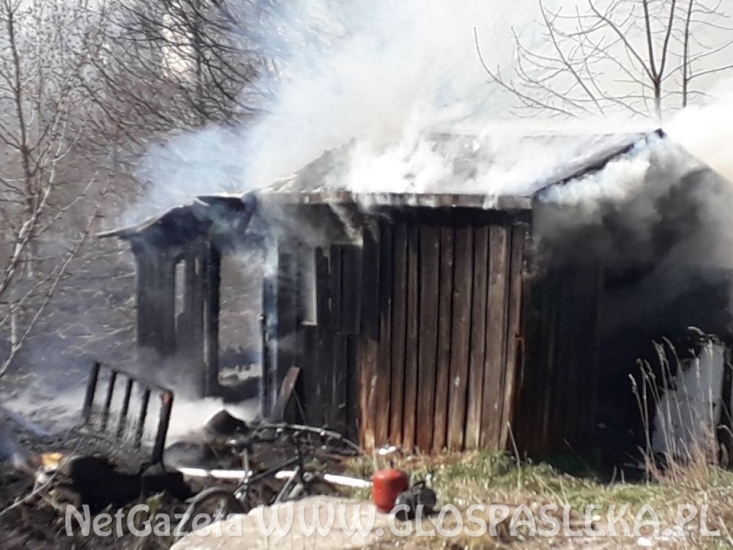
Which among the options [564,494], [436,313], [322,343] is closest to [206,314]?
[322,343]

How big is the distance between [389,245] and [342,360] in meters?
1.70

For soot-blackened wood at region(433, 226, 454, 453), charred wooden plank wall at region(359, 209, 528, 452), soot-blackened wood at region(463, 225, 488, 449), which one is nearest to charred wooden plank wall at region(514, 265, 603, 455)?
charred wooden plank wall at region(359, 209, 528, 452)

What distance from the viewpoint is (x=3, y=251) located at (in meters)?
20.2

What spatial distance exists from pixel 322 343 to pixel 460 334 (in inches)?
81.3

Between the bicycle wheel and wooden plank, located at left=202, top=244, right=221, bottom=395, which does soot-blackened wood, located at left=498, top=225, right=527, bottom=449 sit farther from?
wooden plank, located at left=202, top=244, right=221, bottom=395

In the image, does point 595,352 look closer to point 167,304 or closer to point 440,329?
point 440,329

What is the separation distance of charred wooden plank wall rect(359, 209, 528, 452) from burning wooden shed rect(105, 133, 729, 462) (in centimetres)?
1

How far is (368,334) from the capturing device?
31.1 ft

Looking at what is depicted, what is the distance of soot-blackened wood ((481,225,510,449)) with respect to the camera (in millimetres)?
8438

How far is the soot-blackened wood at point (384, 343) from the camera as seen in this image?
9.23 metres

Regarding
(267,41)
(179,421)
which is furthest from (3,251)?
(179,421)

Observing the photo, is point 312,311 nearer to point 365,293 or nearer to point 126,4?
point 365,293

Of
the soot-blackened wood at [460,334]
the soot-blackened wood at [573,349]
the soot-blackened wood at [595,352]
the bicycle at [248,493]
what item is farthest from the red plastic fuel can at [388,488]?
the soot-blackened wood at [595,352]

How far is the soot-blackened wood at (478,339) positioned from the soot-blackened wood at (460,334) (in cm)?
6
